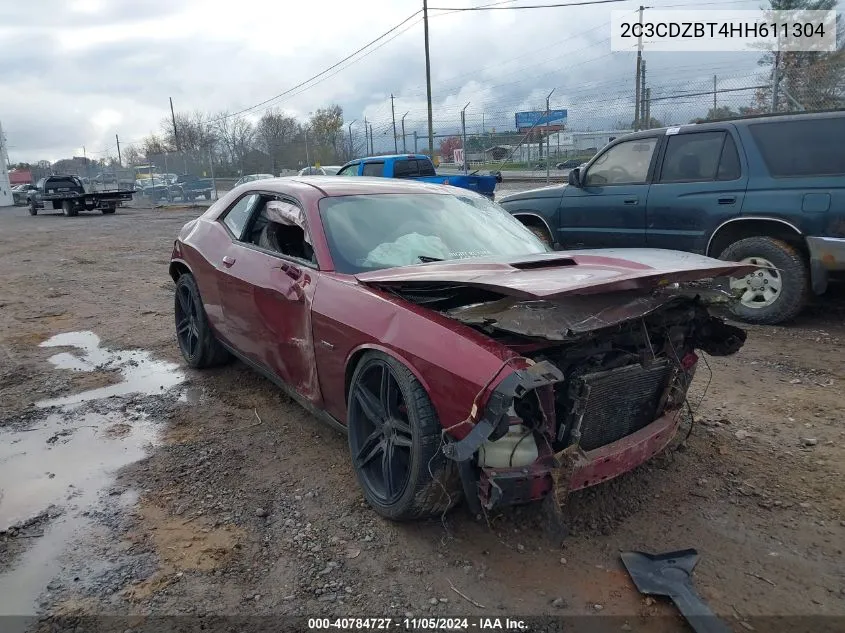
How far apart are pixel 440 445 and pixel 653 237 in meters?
4.76

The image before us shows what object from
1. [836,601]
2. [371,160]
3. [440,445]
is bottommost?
[836,601]

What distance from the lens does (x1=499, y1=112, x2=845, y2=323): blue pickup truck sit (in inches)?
212

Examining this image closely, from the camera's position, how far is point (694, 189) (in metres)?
6.17

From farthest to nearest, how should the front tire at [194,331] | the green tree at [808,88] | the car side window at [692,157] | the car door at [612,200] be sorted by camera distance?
the green tree at [808,88] < the car door at [612,200] < the car side window at [692,157] < the front tire at [194,331]

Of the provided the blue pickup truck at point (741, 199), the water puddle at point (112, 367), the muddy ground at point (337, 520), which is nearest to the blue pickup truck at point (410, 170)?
the blue pickup truck at point (741, 199)

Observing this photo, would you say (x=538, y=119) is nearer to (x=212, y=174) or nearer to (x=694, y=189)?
(x=694, y=189)

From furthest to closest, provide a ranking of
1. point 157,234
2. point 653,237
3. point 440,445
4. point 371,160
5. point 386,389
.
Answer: point 157,234
point 371,160
point 653,237
point 386,389
point 440,445

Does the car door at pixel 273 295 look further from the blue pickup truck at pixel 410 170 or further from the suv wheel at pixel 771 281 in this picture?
the blue pickup truck at pixel 410 170

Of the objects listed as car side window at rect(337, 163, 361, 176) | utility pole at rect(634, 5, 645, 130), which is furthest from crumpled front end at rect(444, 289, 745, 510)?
utility pole at rect(634, 5, 645, 130)

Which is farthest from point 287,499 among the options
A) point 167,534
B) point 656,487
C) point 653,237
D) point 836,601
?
point 653,237

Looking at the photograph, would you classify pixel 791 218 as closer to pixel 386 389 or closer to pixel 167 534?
pixel 386 389

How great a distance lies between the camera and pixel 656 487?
3150mm

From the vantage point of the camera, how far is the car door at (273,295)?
3.44 meters

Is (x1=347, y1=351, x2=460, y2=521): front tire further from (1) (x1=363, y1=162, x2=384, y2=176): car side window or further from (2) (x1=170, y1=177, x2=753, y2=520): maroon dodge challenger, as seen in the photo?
(1) (x1=363, y1=162, x2=384, y2=176): car side window
